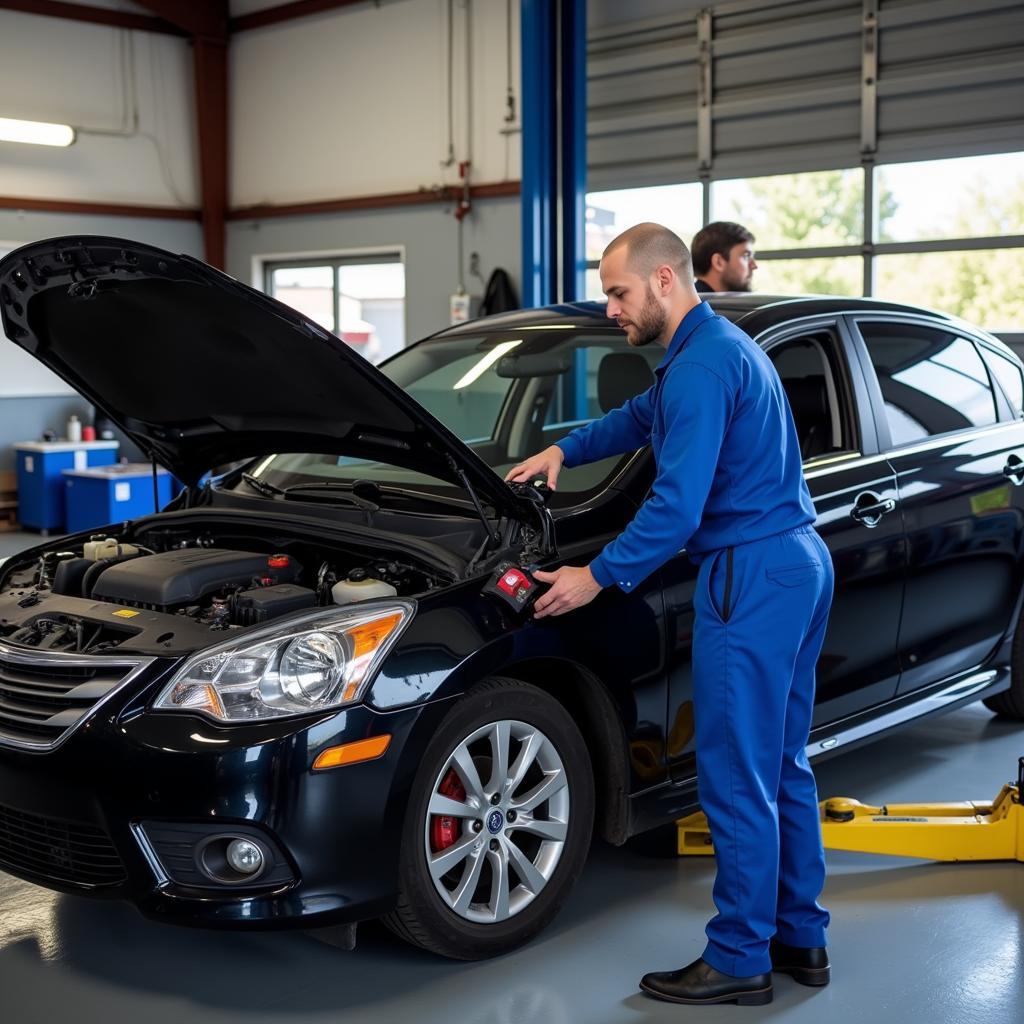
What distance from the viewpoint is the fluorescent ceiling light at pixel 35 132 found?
884 cm

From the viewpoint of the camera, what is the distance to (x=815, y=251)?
775 centimetres

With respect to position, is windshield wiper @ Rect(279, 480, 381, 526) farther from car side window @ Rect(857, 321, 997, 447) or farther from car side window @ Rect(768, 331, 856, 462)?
car side window @ Rect(857, 321, 997, 447)

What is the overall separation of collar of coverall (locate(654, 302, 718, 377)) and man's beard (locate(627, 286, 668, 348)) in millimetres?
33

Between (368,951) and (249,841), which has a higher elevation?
(249,841)

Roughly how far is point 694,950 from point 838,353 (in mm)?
1513

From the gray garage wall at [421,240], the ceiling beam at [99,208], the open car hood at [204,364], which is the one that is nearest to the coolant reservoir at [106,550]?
the open car hood at [204,364]

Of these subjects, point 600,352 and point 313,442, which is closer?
point 313,442

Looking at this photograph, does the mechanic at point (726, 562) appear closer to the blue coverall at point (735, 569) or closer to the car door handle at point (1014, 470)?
the blue coverall at point (735, 569)

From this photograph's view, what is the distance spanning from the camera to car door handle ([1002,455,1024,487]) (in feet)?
11.8

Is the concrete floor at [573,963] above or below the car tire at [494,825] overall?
below

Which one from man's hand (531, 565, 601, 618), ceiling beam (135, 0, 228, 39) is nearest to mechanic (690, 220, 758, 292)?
man's hand (531, 565, 601, 618)

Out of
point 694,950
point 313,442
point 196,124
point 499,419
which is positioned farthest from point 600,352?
point 196,124

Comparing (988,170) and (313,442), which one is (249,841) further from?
(988,170)

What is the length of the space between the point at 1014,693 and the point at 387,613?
2515 mm
